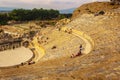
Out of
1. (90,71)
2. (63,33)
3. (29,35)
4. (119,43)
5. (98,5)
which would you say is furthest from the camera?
(98,5)

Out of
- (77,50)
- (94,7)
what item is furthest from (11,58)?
(94,7)

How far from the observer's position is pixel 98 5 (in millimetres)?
90500

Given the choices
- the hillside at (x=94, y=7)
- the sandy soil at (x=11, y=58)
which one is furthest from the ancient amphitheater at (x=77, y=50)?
the hillside at (x=94, y=7)

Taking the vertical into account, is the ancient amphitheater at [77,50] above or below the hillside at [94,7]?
below

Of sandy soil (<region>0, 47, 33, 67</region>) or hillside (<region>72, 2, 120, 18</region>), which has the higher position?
hillside (<region>72, 2, 120, 18</region>)

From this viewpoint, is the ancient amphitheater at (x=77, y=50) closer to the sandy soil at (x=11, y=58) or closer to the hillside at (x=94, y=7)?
the sandy soil at (x=11, y=58)

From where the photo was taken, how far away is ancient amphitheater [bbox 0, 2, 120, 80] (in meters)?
24.8

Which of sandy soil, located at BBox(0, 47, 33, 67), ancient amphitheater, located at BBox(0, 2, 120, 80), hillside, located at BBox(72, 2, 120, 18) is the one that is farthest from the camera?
hillside, located at BBox(72, 2, 120, 18)

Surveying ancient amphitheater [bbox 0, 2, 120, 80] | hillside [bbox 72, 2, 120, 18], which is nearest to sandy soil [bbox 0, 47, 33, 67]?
ancient amphitheater [bbox 0, 2, 120, 80]

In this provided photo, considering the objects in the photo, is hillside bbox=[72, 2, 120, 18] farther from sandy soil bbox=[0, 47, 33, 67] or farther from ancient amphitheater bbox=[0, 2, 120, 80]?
sandy soil bbox=[0, 47, 33, 67]

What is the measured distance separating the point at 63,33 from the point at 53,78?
161 feet

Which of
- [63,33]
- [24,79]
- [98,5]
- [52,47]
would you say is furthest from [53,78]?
[98,5]

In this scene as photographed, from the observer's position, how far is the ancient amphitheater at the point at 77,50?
24781 millimetres

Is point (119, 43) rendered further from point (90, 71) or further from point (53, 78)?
point (53, 78)
